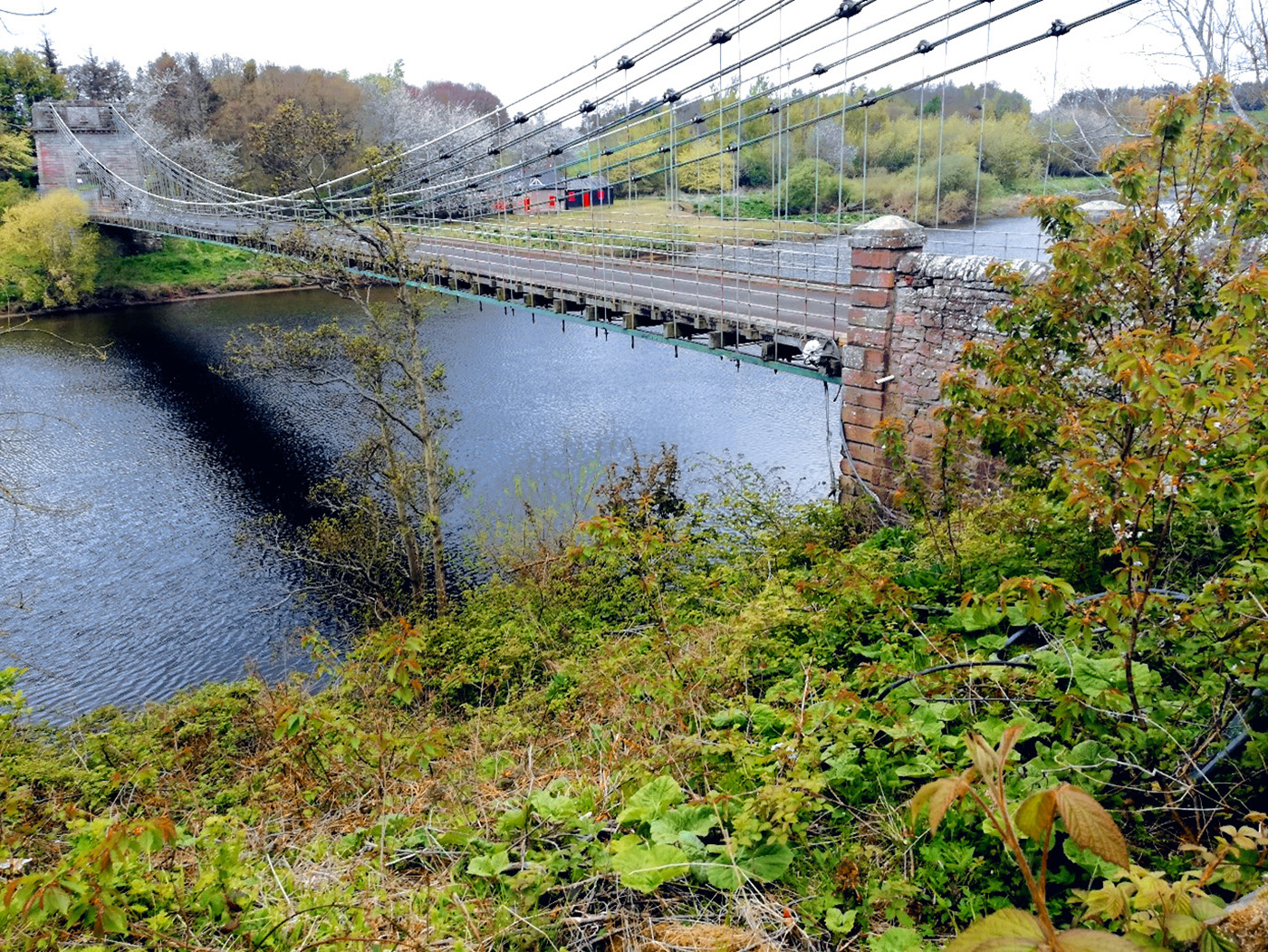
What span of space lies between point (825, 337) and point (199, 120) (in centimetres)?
3890

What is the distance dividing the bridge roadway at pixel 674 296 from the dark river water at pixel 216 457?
3.16 feet

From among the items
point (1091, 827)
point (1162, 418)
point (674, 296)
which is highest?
point (674, 296)

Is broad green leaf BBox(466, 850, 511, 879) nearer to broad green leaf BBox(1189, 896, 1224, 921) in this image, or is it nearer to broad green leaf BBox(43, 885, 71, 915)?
broad green leaf BBox(43, 885, 71, 915)

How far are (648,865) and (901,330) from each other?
5.03 meters

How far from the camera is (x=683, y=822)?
8.03ft

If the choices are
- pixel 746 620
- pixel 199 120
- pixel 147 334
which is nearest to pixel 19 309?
pixel 147 334

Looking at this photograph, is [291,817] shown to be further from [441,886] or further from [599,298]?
[599,298]

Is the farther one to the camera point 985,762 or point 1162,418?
point 1162,418

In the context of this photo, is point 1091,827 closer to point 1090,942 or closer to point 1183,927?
point 1090,942

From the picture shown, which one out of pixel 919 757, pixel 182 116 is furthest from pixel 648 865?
pixel 182 116

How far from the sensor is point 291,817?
3.28m

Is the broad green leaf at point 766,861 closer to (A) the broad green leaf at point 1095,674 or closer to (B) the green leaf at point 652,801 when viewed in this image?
(B) the green leaf at point 652,801

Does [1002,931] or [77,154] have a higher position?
[77,154]

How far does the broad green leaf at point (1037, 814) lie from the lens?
124 cm
